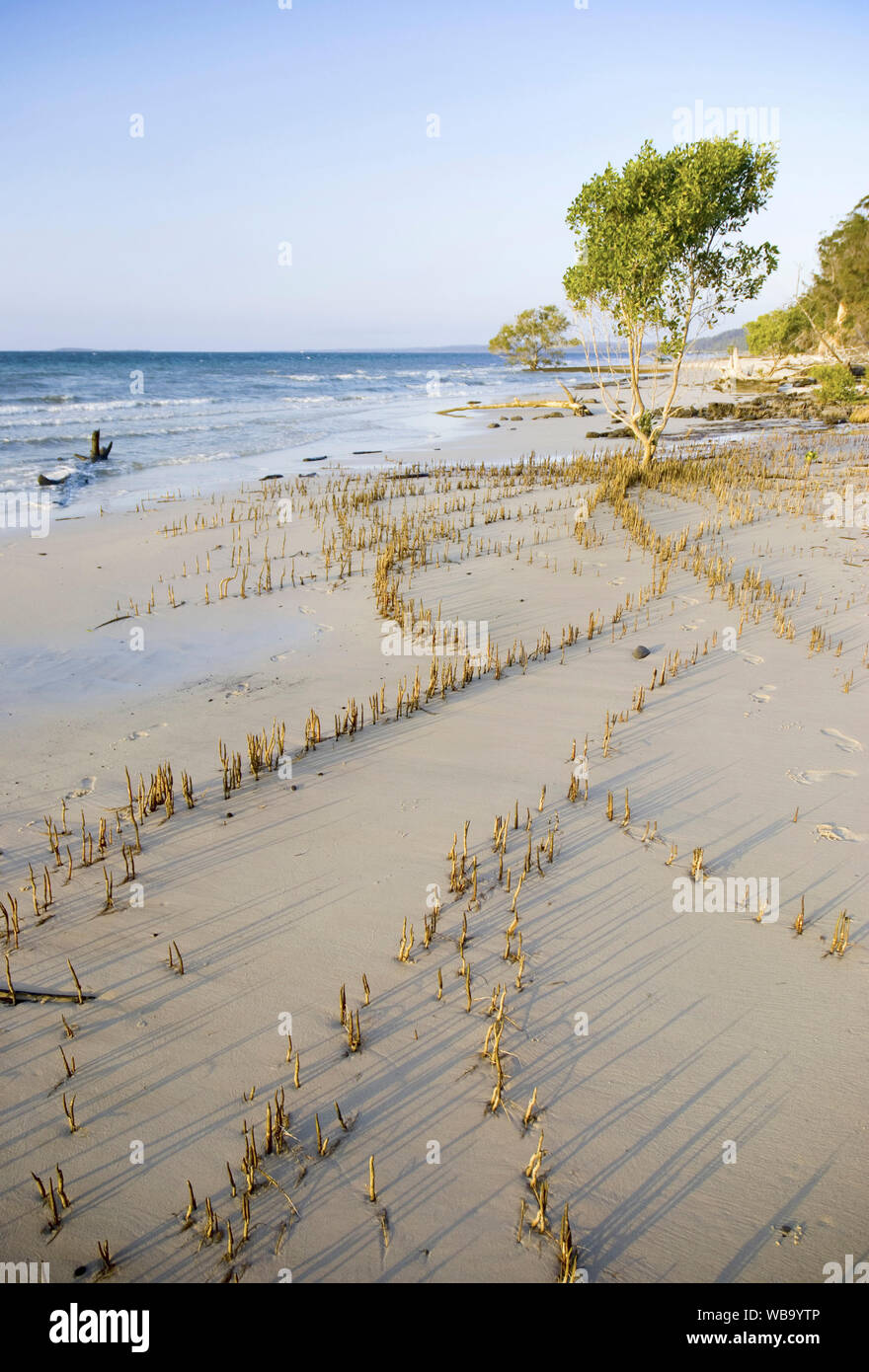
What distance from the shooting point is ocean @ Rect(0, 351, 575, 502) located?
22.1m

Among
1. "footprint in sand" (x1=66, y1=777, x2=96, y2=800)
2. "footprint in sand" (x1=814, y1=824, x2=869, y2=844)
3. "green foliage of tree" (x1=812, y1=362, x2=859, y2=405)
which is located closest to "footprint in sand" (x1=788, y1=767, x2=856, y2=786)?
"footprint in sand" (x1=814, y1=824, x2=869, y2=844)

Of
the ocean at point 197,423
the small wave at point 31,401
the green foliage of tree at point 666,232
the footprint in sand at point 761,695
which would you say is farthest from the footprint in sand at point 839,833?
the small wave at point 31,401

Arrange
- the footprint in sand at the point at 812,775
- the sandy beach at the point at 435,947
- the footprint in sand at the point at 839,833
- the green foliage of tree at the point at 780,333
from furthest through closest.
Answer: the green foliage of tree at the point at 780,333 < the footprint in sand at the point at 812,775 < the footprint in sand at the point at 839,833 < the sandy beach at the point at 435,947

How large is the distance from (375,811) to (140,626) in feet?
17.9

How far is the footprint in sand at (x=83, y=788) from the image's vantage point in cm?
564

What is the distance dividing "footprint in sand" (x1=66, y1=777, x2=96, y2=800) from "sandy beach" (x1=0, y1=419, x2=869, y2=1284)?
0.08m

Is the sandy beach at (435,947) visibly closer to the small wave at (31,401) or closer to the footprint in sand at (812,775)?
the footprint in sand at (812,775)

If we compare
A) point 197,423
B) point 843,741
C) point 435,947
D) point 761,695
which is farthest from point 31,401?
point 435,947

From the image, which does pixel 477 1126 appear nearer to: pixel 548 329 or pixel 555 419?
pixel 555 419

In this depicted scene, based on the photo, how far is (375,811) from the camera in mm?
5531

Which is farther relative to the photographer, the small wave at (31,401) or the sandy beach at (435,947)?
the small wave at (31,401)

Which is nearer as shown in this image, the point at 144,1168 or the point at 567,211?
the point at 144,1168

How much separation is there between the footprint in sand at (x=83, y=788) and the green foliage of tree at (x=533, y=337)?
2713 inches
